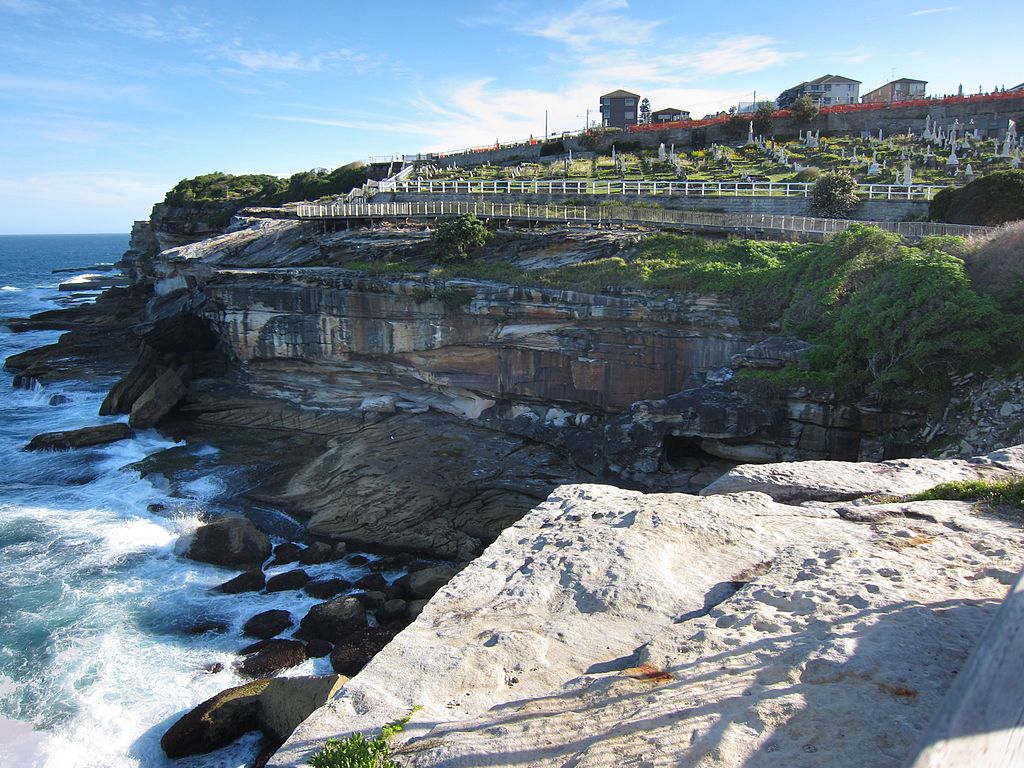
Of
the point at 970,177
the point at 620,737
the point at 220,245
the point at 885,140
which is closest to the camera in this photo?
the point at 620,737

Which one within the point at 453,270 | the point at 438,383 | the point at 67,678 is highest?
the point at 453,270

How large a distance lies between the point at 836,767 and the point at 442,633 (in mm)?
3427

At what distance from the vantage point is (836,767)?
13.8ft

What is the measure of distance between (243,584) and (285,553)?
160 cm

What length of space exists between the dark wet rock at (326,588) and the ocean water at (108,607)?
0.68 feet

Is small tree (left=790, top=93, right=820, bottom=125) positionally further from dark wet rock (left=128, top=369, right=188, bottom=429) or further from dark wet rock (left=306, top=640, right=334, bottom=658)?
dark wet rock (left=306, top=640, right=334, bottom=658)

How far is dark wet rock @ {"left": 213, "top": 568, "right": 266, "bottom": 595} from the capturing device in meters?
17.1

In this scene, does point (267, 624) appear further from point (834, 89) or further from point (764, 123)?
point (834, 89)

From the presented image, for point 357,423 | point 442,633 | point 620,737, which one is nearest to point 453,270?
point 357,423

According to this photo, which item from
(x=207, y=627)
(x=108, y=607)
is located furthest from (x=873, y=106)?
(x=108, y=607)

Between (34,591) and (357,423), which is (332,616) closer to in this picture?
(34,591)

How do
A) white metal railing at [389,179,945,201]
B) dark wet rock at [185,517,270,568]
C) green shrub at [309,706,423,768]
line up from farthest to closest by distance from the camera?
white metal railing at [389,179,945,201] < dark wet rock at [185,517,270,568] < green shrub at [309,706,423,768]

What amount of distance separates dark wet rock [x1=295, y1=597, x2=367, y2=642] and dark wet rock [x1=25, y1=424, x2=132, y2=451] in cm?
1477

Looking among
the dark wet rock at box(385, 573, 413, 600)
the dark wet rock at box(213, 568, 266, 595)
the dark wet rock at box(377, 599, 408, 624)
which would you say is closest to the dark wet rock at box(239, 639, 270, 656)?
the dark wet rock at box(213, 568, 266, 595)
